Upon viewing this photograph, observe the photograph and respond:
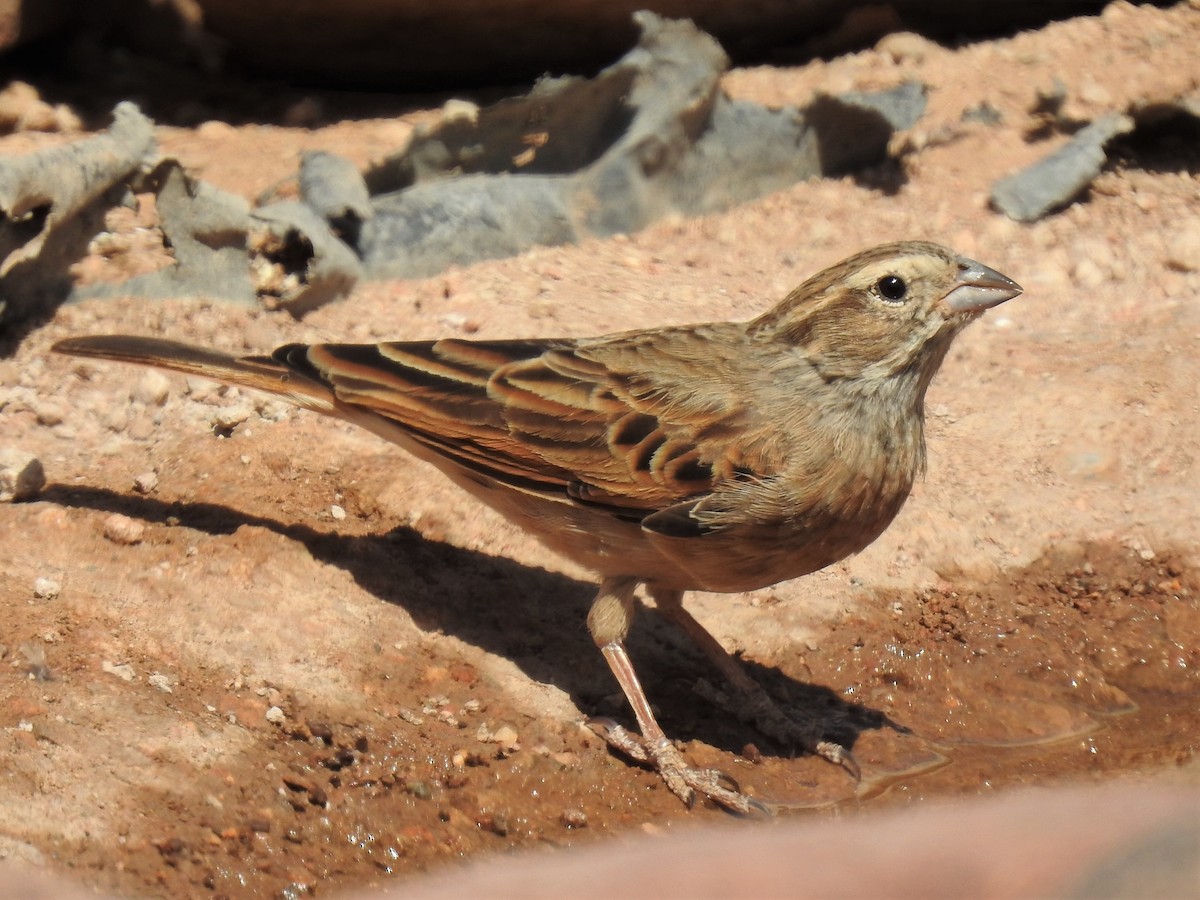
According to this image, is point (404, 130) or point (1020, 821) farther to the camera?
point (404, 130)

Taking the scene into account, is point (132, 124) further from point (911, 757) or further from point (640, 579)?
point (911, 757)

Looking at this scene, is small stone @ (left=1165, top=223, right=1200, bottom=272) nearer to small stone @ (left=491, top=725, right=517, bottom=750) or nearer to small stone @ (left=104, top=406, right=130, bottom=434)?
small stone @ (left=491, top=725, right=517, bottom=750)

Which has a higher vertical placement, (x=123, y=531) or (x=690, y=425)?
(x=690, y=425)

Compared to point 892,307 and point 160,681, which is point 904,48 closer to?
point 892,307

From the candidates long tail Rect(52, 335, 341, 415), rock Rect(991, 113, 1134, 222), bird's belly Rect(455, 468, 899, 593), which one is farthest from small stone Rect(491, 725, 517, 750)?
rock Rect(991, 113, 1134, 222)

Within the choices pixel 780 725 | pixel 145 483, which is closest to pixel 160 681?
pixel 145 483

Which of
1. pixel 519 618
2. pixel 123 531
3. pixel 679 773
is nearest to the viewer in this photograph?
pixel 679 773

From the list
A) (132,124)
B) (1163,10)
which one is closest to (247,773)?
(132,124)
